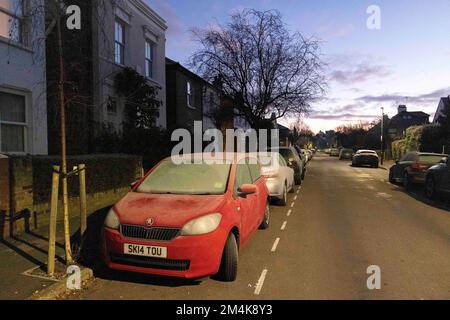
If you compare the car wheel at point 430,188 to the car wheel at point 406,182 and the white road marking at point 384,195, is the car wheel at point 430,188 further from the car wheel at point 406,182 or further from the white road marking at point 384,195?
A: the car wheel at point 406,182

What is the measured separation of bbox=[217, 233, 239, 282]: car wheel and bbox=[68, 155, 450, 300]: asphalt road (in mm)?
98

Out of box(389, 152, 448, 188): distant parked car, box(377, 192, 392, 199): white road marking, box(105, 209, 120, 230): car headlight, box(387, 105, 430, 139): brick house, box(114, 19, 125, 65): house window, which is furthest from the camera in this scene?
box(387, 105, 430, 139): brick house

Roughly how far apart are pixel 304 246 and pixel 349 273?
1.56 m

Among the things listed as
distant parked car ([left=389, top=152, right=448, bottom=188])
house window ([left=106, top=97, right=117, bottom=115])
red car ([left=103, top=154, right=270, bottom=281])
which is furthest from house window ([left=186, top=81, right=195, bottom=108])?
red car ([left=103, top=154, right=270, bottom=281])

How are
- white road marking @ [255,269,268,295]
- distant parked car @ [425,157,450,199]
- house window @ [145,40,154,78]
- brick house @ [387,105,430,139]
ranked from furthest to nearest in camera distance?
1. brick house @ [387,105,430,139]
2. house window @ [145,40,154,78]
3. distant parked car @ [425,157,450,199]
4. white road marking @ [255,269,268,295]

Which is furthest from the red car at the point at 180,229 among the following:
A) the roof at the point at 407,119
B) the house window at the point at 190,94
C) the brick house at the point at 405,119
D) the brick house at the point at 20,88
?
the roof at the point at 407,119

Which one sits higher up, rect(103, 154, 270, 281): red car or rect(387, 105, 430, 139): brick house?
rect(387, 105, 430, 139): brick house

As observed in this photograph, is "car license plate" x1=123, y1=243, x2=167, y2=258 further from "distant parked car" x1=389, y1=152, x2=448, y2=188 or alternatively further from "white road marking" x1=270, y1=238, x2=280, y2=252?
"distant parked car" x1=389, y1=152, x2=448, y2=188

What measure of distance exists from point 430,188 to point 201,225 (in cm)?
1113

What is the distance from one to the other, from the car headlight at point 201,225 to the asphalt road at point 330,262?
0.74 meters

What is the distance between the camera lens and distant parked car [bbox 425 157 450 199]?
12.5 meters

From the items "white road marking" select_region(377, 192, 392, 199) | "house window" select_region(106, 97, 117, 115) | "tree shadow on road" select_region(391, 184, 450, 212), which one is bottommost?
"tree shadow on road" select_region(391, 184, 450, 212)

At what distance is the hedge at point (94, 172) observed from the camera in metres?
7.75

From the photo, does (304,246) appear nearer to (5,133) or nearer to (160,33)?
(5,133)
